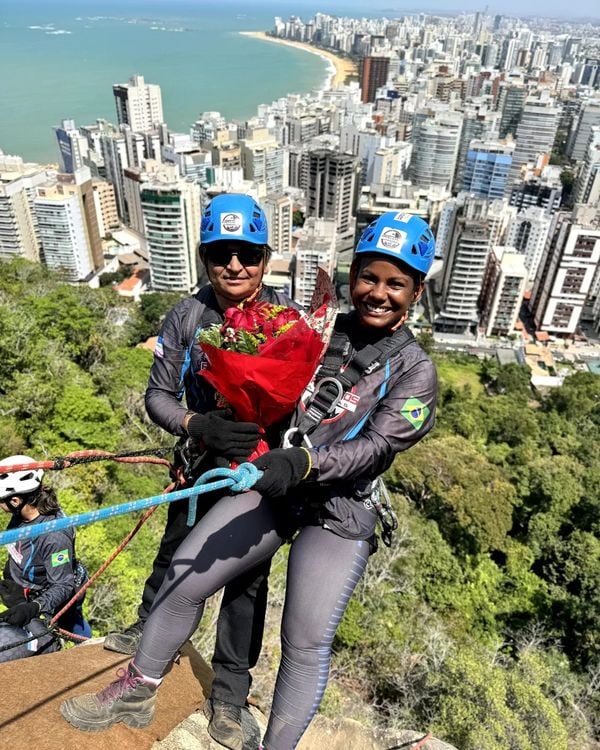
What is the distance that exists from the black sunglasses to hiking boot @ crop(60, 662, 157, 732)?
1.99 meters

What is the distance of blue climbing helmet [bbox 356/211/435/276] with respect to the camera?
2.27 metres

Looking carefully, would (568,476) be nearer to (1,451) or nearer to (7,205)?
(1,451)

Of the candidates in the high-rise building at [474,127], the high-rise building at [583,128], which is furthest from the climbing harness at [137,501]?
the high-rise building at [583,128]

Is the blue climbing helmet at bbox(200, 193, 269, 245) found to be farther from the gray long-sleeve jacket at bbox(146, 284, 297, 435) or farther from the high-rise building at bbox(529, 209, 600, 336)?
the high-rise building at bbox(529, 209, 600, 336)

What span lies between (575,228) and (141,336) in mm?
28613

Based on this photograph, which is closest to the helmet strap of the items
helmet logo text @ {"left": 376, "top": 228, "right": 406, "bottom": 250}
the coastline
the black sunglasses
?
the black sunglasses

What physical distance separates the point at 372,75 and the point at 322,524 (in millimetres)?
116889

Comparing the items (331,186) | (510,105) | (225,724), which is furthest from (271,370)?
(510,105)

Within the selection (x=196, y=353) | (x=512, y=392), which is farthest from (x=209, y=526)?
(x=512, y=392)

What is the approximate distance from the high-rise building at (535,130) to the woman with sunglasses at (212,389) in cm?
7549

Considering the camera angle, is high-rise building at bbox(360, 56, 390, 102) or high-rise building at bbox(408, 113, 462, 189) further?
high-rise building at bbox(360, 56, 390, 102)

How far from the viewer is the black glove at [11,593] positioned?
3029mm

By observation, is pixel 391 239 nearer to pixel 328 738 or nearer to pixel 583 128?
pixel 328 738

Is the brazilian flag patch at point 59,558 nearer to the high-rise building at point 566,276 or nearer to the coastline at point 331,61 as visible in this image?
the high-rise building at point 566,276
